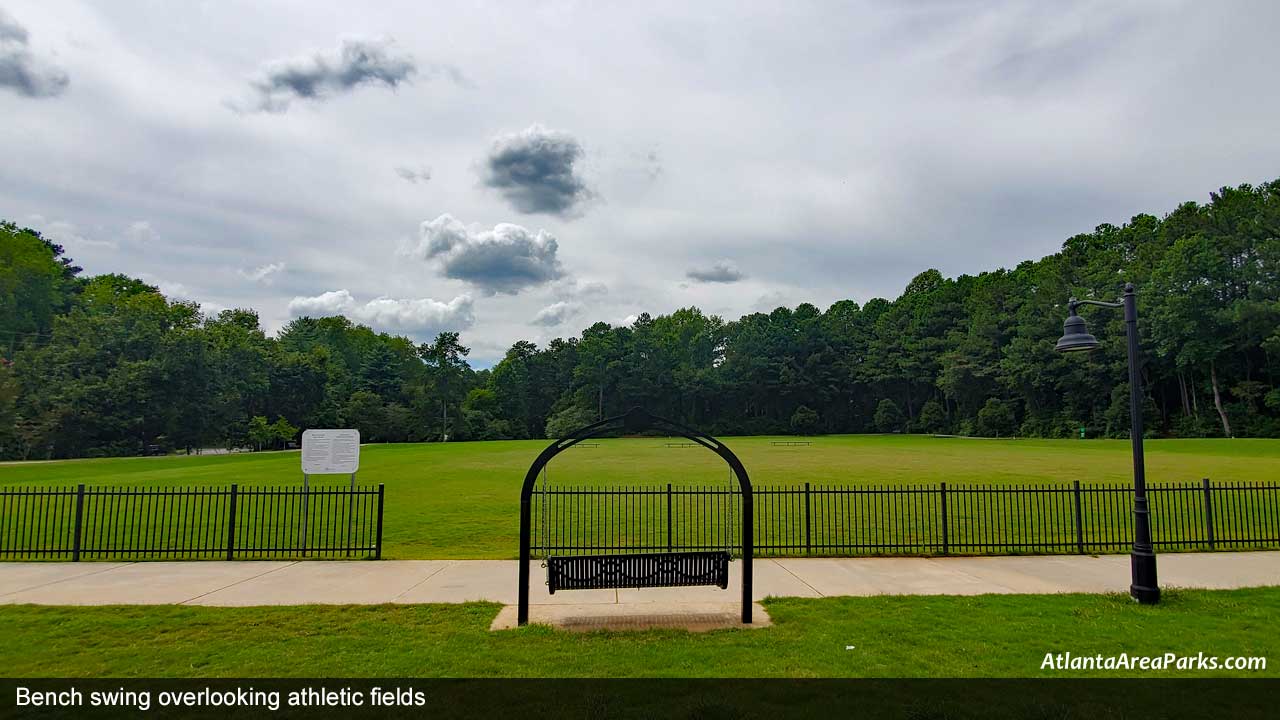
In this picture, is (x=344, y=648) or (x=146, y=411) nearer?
(x=344, y=648)

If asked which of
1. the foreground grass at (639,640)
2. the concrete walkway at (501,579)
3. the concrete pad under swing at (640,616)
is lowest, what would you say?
the concrete walkway at (501,579)

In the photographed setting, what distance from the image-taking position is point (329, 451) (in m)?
12.9

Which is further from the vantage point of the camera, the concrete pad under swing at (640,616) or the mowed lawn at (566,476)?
the mowed lawn at (566,476)

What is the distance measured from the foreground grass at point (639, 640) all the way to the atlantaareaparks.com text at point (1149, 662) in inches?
4.9

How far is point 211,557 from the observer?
36.9ft

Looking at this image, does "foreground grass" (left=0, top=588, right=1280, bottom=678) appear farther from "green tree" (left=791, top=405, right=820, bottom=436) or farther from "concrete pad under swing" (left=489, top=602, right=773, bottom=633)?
"green tree" (left=791, top=405, right=820, bottom=436)

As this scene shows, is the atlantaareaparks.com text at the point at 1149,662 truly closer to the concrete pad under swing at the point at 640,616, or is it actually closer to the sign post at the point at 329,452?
the concrete pad under swing at the point at 640,616

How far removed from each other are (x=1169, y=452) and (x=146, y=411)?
7631 cm

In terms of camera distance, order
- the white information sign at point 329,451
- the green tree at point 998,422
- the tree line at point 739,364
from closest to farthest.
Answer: the white information sign at point 329,451 → the tree line at point 739,364 → the green tree at point 998,422

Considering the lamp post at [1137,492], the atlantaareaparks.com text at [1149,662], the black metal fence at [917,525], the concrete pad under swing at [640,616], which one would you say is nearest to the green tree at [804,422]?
the black metal fence at [917,525]

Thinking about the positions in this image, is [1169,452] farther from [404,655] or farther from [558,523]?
[404,655]

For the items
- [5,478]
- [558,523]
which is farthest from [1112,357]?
[5,478]

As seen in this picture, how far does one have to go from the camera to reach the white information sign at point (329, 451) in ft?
41.9

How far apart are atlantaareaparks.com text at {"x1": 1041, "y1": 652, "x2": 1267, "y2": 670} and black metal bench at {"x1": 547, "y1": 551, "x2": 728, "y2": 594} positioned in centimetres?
332
